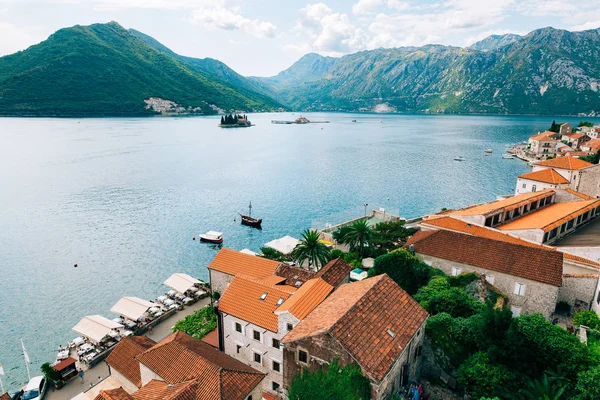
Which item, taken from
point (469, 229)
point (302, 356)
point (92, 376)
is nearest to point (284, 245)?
point (469, 229)

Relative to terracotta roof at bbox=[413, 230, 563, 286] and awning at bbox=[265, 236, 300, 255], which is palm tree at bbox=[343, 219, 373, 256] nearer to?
terracotta roof at bbox=[413, 230, 563, 286]

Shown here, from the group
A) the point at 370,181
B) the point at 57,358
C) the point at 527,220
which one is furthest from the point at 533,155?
the point at 57,358

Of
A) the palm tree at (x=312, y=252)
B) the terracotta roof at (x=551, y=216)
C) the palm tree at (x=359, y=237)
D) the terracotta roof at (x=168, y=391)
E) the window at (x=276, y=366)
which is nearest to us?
the terracotta roof at (x=168, y=391)

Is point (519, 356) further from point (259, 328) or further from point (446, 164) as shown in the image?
point (446, 164)

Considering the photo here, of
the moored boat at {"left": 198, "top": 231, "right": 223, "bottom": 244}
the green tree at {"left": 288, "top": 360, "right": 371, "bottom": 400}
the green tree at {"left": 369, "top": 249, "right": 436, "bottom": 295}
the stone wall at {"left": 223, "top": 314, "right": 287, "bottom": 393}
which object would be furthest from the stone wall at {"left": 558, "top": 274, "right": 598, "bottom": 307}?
the moored boat at {"left": 198, "top": 231, "right": 223, "bottom": 244}

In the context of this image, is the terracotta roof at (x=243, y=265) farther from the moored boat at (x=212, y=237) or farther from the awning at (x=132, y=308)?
the moored boat at (x=212, y=237)

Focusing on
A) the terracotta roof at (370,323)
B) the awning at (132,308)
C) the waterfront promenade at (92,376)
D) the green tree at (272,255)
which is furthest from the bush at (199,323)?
the terracotta roof at (370,323)

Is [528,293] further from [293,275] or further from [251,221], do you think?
[251,221]
